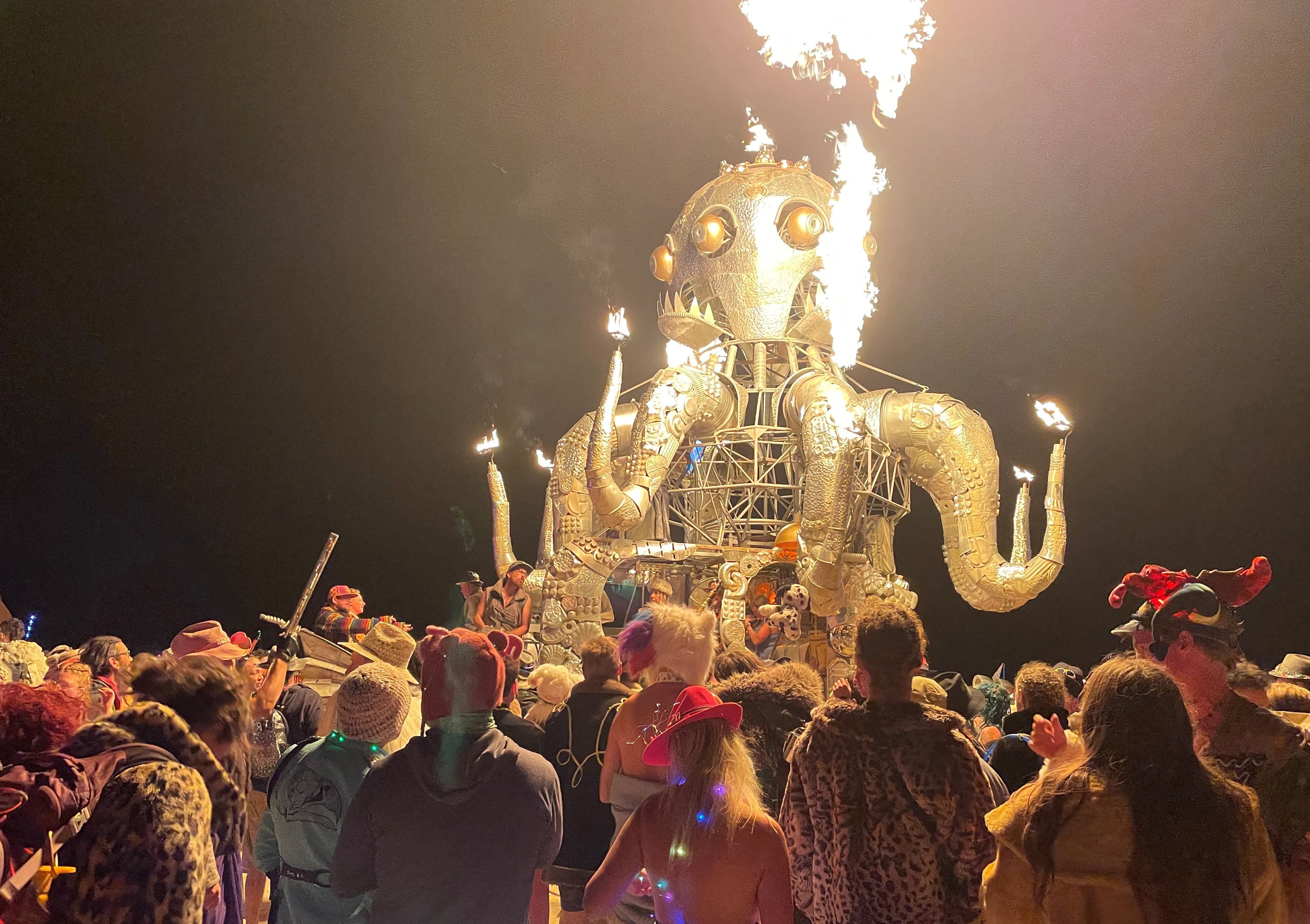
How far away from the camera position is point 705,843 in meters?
2.44

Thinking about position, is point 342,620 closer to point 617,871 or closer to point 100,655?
point 100,655

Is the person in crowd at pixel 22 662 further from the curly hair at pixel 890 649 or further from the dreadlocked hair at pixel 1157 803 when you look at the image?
the dreadlocked hair at pixel 1157 803

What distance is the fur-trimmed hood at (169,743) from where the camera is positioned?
2377 mm

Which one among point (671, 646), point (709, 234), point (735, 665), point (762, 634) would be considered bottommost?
point (671, 646)

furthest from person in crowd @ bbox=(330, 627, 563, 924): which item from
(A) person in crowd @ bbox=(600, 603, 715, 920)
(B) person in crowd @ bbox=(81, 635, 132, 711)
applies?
(B) person in crowd @ bbox=(81, 635, 132, 711)

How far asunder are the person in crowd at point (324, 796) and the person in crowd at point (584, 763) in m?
0.84

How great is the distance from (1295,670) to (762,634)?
475 centimetres

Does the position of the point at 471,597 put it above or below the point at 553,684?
above

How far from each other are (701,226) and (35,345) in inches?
362

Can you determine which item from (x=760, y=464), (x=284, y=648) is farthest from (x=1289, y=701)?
(x=760, y=464)

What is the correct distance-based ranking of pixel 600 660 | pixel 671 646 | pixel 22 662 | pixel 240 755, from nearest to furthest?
pixel 240 755
pixel 671 646
pixel 600 660
pixel 22 662

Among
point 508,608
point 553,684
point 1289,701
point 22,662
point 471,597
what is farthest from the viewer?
point 471,597

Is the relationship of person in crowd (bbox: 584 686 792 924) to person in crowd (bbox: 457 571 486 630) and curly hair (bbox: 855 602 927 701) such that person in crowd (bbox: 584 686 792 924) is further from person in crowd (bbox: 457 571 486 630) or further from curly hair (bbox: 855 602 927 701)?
person in crowd (bbox: 457 571 486 630)

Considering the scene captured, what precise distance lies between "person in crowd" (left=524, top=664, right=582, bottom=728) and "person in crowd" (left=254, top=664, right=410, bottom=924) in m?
1.68
